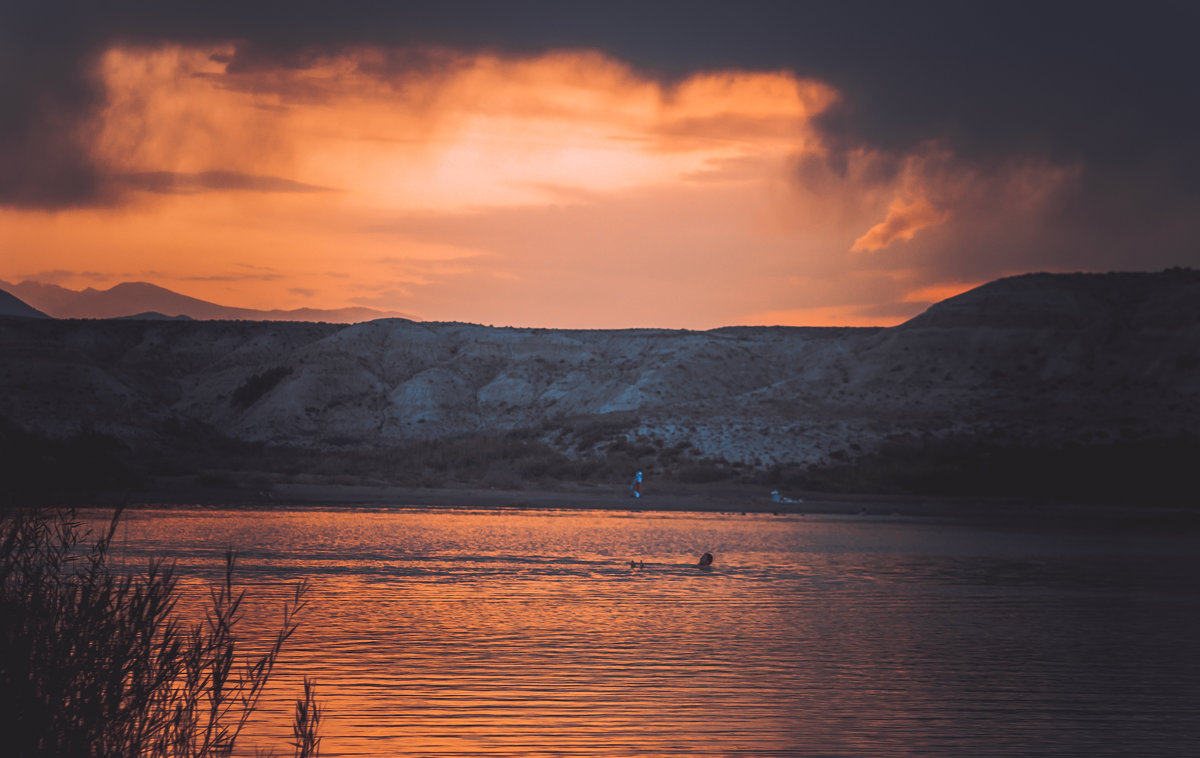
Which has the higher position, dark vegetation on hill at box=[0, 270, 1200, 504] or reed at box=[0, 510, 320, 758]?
dark vegetation on hill at box=[0, 270, 1200, 504]

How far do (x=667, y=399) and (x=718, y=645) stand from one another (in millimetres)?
75360

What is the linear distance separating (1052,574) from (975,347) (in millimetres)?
65264

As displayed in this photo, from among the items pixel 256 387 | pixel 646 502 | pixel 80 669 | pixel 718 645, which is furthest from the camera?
pixel 256 387

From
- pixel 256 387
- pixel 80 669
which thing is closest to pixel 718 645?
pixel 80 669

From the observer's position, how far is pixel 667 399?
92812mm

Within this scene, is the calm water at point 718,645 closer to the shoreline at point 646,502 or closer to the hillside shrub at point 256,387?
the shoreline at point 646,502

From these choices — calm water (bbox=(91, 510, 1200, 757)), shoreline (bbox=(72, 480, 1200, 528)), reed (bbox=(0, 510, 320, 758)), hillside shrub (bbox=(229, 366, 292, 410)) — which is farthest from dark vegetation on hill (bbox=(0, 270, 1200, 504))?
reed (bbox=(0, 510, 320, 758))

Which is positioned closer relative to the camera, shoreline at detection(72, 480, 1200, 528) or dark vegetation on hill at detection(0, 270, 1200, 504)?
shoreline at detection(72, 480, 1200, 528)

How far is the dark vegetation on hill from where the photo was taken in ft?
210

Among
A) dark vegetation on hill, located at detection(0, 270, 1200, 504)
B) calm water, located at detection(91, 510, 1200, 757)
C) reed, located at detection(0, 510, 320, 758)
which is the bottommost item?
calm water, located at detection(91, 510, 1200, 757)

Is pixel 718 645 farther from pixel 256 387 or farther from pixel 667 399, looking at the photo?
pixel 256 387

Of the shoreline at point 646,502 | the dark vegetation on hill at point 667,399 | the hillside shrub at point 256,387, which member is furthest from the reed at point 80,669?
the hillside shrub at point 256,387

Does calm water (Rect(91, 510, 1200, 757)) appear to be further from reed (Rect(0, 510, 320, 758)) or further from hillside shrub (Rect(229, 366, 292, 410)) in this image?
hillside shrub (Rect(229, 366, 292, 410))

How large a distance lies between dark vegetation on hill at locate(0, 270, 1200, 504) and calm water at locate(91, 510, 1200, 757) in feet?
64.7
